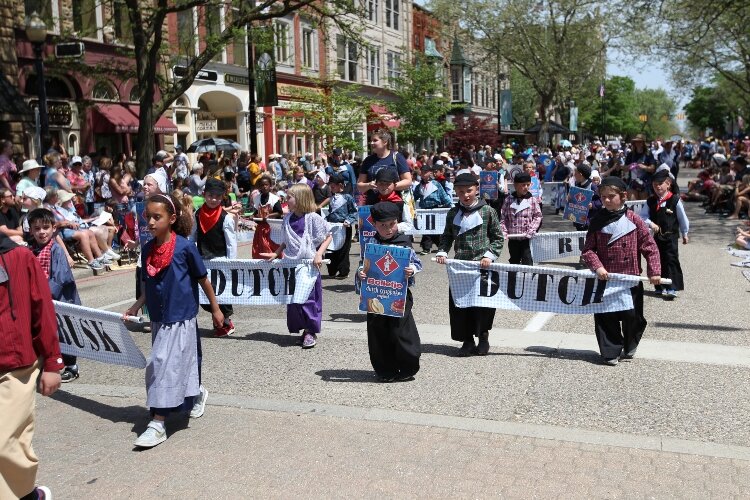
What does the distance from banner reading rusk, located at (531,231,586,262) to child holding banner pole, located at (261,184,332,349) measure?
3.46 m

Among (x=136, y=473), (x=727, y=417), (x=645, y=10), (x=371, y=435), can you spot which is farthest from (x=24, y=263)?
(x=645, y=10)

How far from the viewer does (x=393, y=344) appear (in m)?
6.73

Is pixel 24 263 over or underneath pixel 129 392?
over

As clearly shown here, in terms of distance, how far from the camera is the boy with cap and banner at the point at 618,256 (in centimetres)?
719

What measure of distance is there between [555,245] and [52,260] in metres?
6.80

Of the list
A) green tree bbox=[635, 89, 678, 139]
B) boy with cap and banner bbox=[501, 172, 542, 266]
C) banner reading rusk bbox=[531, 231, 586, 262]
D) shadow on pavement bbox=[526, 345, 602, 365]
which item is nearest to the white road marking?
shadow on pavement bbox=[526, 345, 602, 365]

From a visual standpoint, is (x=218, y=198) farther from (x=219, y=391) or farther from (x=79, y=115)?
(x=79, y=115)

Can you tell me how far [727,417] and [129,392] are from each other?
4.71m

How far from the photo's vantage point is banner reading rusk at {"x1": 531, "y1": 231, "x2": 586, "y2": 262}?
10656mm

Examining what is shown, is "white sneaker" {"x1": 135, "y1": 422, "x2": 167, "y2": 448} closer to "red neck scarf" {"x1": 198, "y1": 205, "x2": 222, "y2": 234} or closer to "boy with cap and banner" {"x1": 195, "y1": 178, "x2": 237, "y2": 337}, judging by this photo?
"boy with cap and banner" {"x1": 195, "y1": 178, "x2": 237, "y2": 337}

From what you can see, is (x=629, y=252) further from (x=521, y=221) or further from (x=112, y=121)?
(x=112, y=121)

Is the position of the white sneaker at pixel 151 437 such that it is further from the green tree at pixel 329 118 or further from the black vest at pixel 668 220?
the green tree at pixel 329 118

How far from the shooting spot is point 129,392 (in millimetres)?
6777

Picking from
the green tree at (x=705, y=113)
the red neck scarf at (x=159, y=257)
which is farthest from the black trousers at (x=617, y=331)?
the green tree at (x=705, y=113)
